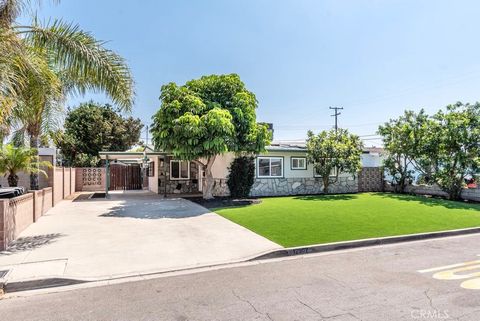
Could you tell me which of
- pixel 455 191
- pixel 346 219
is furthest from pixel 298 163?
pixel 346 219

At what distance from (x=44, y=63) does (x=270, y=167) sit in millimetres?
13187

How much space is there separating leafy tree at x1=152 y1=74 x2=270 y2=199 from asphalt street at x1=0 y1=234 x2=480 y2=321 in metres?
8.02

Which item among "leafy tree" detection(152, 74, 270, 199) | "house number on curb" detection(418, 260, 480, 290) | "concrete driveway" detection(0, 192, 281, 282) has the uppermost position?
"leafy tree" detection(152, 74, 270, 199)

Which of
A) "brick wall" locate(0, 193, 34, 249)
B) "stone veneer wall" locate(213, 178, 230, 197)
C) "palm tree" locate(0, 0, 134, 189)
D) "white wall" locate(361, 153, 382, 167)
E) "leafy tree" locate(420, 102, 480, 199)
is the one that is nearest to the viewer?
"palm tree" locate(0, 0, 134, 189)

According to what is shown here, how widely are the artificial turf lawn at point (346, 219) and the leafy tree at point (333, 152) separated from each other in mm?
4276

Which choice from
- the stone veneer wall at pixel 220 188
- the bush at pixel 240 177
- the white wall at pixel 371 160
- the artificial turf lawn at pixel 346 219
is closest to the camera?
the artificial turf lawn at pixel 346 219

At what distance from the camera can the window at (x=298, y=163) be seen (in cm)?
1919

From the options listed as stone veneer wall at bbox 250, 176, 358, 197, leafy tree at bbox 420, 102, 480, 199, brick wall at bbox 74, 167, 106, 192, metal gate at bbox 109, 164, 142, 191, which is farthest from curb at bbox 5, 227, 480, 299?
metal gate at bbox 109, 164, 142, 191

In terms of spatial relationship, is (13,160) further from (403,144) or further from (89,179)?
(403,144)

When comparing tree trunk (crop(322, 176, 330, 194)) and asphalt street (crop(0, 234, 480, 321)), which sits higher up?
tree trunk (crop(322, 176, 330, 194))

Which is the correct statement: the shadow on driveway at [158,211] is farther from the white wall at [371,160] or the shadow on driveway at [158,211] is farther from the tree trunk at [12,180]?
the white wall at [371,160]

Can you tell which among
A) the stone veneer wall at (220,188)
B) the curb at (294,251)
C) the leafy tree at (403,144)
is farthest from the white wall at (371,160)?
the curb at (294,251)

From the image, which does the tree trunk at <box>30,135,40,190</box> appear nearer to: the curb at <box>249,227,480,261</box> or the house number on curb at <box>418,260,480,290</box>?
the curb at <box>249,227,480,261</box>

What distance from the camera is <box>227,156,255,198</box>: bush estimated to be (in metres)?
17.2
